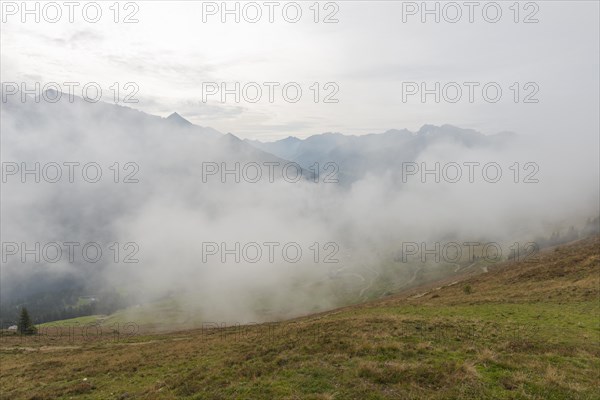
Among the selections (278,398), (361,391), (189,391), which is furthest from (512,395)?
(189,391)

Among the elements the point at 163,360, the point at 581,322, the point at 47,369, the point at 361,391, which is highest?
the point at 361,391

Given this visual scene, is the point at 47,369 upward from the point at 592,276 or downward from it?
downward

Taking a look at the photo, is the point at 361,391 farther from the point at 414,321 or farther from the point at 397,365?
the point at 414,321

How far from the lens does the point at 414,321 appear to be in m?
29.6

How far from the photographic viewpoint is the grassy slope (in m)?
16.5

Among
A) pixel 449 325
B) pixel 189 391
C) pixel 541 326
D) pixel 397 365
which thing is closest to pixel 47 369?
pixel 189 391

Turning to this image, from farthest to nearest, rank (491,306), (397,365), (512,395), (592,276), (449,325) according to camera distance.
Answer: (592,276), (491,306), (449,325), (397,365), (512,395)

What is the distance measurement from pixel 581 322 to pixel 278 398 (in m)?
28.8

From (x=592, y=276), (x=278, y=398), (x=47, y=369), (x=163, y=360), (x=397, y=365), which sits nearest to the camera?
(x=278, y=398)

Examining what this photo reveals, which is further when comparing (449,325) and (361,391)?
(449,325)

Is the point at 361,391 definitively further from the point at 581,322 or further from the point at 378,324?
the point at 581,322

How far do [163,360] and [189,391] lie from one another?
1253cm

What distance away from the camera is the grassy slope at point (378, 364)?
1645cm

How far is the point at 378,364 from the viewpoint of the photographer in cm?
1875
